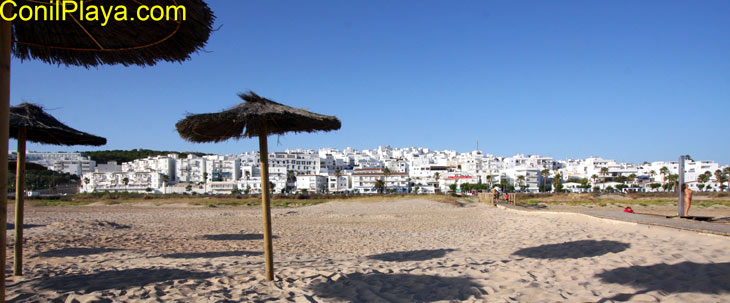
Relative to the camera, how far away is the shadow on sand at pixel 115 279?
471cm

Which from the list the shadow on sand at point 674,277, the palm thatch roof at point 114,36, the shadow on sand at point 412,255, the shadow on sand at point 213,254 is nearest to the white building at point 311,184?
the shadow on sand at point 213,254

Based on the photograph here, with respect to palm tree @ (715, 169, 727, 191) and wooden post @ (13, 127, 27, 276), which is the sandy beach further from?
palm tree @ (715, 169, 727, 191)

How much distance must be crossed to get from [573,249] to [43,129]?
8350mm

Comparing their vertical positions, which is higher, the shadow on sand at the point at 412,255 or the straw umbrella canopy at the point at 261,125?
the straw umbrella canopy at the point at 261,125

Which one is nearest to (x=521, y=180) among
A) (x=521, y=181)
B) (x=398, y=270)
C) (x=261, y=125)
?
(x=521, y=181)

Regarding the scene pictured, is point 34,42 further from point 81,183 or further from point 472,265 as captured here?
point 81,183

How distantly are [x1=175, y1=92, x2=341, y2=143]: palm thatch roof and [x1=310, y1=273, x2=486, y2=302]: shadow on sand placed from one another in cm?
194

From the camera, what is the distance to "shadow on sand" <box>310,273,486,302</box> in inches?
184

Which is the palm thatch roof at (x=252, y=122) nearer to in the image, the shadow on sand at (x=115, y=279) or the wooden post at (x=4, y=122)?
the shadow on sand at (x=115, y=279)

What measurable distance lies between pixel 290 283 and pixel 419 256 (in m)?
3.50

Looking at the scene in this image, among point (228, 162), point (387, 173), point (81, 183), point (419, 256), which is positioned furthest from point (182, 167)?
point (419, 256)

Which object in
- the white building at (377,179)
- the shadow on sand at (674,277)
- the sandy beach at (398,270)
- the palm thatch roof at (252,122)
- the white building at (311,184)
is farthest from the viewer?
the white building at (377,179)

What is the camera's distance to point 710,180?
271 feet

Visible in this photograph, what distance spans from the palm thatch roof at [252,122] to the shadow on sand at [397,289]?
1942 mm
